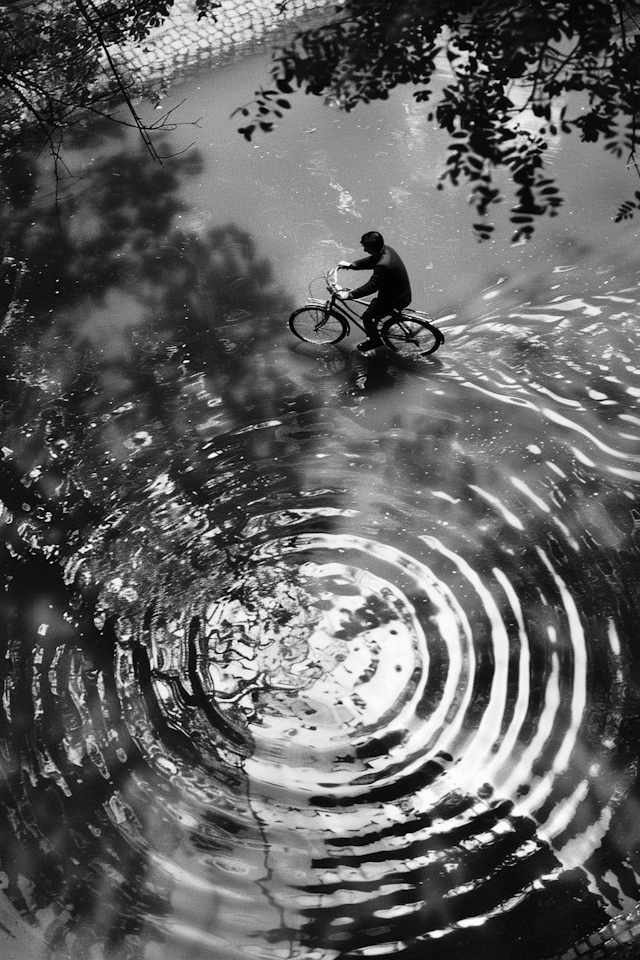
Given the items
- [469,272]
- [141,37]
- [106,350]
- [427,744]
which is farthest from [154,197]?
[427,744]

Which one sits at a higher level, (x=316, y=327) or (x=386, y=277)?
(x=386, y=277)

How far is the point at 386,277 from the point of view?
316 inches

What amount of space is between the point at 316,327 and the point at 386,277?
48.0 inches

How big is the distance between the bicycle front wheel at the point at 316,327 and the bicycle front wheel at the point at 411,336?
53cm

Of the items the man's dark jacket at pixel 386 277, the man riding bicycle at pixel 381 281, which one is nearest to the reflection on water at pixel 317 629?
the man riding bicycle at pixel 381 281

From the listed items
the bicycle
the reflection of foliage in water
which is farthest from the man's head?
the reflection of foliage in water

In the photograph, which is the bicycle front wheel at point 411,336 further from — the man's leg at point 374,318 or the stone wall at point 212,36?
the stone wall at point 212,36

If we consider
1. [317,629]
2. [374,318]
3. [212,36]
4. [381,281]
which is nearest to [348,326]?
[374,318]

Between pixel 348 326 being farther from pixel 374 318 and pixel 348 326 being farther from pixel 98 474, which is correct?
pixel 98 474

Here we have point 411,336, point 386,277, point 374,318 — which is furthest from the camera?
point 411,336

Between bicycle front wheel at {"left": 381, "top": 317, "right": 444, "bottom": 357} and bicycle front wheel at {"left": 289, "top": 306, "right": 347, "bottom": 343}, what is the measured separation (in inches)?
20.7

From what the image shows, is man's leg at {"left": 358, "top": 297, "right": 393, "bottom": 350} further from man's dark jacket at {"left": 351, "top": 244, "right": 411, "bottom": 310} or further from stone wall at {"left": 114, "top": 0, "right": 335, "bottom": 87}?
stone wall at {"left": 114, "top": 0, "right": 335, "bottom": 87}

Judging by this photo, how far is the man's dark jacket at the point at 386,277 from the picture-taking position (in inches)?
313

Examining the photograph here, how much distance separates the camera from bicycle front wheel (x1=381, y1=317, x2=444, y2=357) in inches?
336
